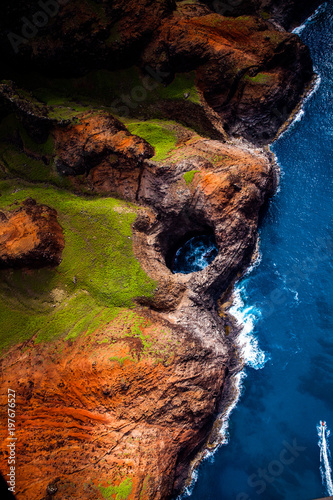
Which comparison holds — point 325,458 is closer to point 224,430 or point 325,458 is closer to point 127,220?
point 224,430

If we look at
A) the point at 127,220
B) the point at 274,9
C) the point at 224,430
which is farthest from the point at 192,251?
the point at 274,9

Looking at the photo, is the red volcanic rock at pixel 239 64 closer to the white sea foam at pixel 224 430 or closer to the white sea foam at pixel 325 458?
the white sea foam at pixel 224 430

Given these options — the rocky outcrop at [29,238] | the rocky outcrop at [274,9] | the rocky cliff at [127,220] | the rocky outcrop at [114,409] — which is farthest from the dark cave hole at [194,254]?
the rocky outcrop at [274,9]

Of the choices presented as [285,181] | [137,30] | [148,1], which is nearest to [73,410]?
[285,181]

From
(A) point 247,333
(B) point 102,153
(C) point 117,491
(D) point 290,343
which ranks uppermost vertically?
(D) point 290,343

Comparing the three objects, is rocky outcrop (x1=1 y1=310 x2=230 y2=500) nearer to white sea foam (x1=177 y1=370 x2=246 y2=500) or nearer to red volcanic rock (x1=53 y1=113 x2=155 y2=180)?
white sea foam (x1=177 y1=370 x2=246 y2=500)

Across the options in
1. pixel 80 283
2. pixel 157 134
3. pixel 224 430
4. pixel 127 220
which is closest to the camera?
pixel 224 430

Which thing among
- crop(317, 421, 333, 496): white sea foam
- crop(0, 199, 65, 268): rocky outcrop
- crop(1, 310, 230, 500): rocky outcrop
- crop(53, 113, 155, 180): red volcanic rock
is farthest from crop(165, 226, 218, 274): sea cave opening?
crop(317, 421, 333, 496): white sea foam
